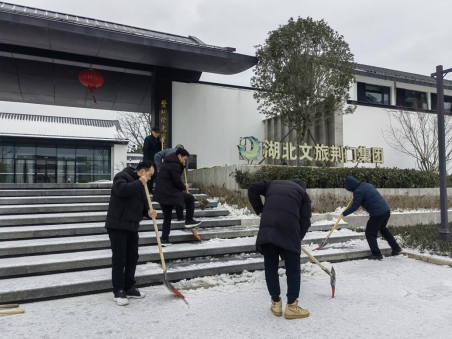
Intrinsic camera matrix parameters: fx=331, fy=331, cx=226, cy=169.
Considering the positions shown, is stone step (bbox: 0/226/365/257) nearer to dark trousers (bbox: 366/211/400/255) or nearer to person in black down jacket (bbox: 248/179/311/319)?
dark trousers (bbox: 366/211/400/255)

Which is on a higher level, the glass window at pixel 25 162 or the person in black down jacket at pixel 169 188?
the glass window at pixel 25 162

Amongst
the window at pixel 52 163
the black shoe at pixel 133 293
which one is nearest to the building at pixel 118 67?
the black shoe at pixel 133 293

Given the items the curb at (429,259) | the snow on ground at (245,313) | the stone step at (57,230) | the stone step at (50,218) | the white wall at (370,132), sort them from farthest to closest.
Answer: the white wall at (370,132)
the stone step at (50,218)
the curb at (429,259)
the stone step at (57,230)
the snow on ground at (245,313)

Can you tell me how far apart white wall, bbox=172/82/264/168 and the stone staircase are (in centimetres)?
395

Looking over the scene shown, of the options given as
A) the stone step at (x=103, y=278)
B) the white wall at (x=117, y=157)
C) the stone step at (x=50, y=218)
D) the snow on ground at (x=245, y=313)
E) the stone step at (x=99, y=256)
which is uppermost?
the white wall at (x=117, y=157)

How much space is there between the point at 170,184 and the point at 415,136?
1228 centimetres

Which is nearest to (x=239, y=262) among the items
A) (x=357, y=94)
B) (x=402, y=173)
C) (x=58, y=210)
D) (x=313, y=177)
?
(x=58, y=210)

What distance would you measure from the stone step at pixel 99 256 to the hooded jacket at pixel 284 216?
2015 millimetres

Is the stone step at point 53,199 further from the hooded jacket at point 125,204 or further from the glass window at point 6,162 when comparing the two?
the glass window at point 6,162

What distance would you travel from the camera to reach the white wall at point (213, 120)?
442 inches

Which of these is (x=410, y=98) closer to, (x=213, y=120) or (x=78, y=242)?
(x=213, y=120)

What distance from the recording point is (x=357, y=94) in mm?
17953

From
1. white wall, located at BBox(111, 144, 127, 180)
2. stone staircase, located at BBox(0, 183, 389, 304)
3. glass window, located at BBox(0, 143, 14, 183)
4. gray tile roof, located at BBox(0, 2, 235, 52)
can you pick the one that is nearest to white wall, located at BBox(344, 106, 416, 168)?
gray tile roof, located at BBox(0, 2, 235, 52)

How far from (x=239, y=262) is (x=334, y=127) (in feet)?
27.1
